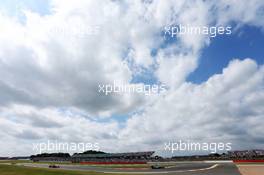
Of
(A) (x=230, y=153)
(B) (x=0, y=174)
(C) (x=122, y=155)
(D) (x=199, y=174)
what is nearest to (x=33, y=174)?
(B) (x=0, y=174)

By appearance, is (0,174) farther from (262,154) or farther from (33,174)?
(262,154)

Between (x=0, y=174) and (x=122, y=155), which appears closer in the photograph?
(x=0, y=174)

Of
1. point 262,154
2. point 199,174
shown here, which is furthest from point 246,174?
point 262,154

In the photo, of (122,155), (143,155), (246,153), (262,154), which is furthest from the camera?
(122,155)

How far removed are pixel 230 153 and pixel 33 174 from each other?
5201 inches

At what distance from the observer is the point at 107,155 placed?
199 m

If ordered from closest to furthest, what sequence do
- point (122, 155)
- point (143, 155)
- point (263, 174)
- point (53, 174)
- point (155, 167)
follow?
1. point (53, 174)
2. point (263, 174)
3. point (155, 167)
4. point (143, 155)
5. point (122, 155)

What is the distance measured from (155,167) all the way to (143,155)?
360 feet

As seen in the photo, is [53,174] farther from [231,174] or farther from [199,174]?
[231,174]

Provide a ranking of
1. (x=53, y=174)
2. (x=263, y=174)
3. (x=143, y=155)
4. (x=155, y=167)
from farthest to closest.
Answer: (x=143, y=155)
(x=155, y=167)
(x=263, y=174)
(x=53, y=174)

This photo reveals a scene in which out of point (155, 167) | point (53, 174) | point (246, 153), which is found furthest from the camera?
point (246, 153)

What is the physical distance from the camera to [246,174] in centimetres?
4784

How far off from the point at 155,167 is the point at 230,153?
9763 cm

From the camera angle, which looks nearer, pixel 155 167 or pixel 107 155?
pixel 155 167
